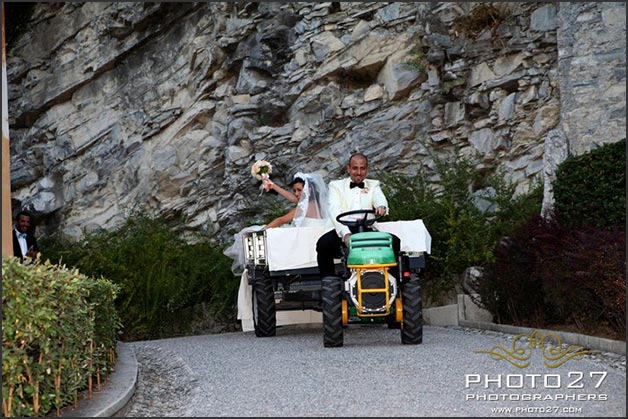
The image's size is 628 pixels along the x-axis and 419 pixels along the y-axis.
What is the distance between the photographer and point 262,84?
21.9 meters

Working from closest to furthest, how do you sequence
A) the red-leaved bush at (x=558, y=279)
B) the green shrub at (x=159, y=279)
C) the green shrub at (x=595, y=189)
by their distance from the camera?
the red-leaved bush at (x=558, y=279)
the green shrub at (x=595, y=189)
the green shrub at (x=159, y=279)

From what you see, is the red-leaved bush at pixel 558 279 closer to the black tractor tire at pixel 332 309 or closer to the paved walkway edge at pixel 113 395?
the black tractor tire at pixel 332 309

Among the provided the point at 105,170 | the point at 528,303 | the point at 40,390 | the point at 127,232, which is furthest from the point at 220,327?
the point at 40,390

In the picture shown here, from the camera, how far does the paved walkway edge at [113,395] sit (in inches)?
239

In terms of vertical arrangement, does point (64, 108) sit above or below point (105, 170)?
above

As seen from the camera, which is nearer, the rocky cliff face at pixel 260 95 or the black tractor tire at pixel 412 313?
the black tractor tire at pixel 412 313

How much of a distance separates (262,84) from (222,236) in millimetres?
3677

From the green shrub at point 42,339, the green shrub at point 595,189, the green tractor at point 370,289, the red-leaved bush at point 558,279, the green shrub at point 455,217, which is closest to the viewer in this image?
the green shrub at point 42,339

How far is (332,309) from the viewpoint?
9477 mm

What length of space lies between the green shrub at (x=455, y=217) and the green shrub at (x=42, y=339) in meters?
7.44

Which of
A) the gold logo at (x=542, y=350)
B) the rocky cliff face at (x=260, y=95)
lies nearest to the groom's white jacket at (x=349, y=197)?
the gold logo at (x=542, y=350)

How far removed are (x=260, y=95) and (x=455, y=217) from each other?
879 cm

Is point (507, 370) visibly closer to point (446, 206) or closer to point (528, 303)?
point (528, 303)

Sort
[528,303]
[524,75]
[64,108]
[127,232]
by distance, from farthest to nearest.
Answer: [64,108]
[127,232]
[524,75]
[528,303]
